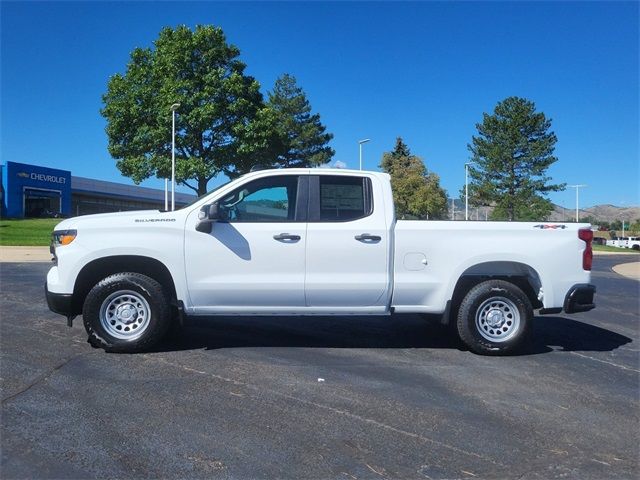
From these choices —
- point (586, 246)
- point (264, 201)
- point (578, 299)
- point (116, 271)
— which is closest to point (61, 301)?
point (116, 271)

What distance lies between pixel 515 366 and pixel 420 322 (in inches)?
91.5

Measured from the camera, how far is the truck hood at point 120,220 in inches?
225

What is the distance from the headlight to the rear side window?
257 cm

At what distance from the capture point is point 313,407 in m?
4.40

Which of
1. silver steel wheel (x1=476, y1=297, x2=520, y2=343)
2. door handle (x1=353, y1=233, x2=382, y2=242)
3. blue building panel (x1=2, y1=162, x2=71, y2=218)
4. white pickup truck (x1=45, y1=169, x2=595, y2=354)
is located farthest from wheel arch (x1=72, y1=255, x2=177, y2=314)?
blue building panel (x1=2, y1=162, x2=71, y2=218)

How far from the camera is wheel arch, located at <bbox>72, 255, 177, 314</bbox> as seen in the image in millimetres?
5805

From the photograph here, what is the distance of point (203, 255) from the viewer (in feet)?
18.9

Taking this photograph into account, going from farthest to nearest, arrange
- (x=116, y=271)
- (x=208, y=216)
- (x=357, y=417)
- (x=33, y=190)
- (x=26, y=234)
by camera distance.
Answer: (x=33, y=190), (x=26, y=234), (x=116, y=271), (x=208, y=216), (x=357, y=417)

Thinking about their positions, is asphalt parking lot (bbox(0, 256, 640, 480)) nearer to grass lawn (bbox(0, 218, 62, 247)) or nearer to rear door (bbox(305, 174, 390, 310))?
rear door (bbox(305, 174, 390, 310))

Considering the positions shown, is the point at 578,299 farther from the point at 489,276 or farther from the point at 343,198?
the point at 343,198

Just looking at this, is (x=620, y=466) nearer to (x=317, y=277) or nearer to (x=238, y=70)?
(x=317, y=277)

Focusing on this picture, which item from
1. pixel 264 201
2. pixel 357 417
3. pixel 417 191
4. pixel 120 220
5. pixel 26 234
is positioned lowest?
pixel 357 417

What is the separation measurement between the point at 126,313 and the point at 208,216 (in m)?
1.36

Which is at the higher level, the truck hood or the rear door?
the truck hood
